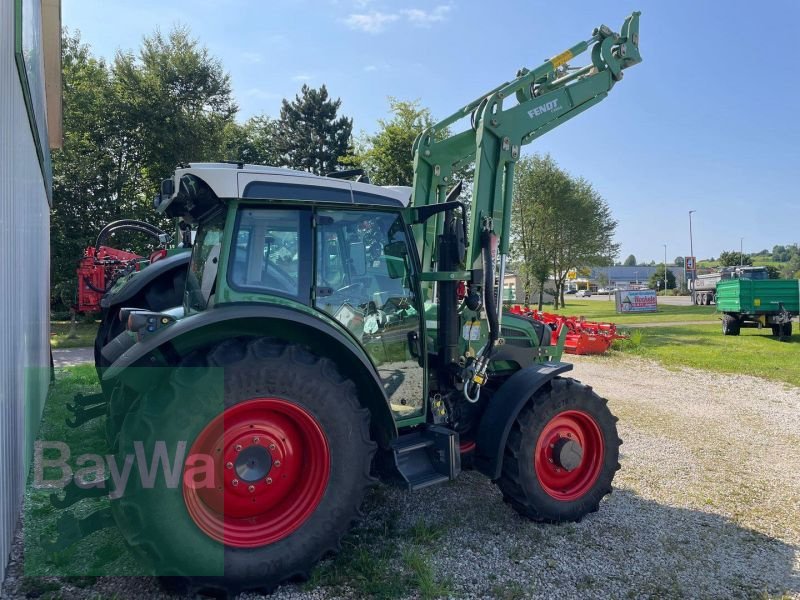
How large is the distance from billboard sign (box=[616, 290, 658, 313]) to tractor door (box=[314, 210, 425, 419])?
28.1 meters

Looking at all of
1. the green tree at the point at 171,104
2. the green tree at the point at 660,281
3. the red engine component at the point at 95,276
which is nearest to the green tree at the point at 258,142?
the green tree at the point at 171,104

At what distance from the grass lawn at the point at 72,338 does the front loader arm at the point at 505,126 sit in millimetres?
12127

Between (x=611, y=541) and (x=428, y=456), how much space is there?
142 centimetres

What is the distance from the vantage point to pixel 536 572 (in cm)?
359

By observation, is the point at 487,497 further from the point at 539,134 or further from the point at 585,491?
the point at 539,134

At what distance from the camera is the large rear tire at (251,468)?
2930 mm

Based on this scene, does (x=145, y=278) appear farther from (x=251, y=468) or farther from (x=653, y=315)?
(x=653, y=315)

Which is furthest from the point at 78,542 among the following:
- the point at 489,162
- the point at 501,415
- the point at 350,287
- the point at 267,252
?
the point at 489,162

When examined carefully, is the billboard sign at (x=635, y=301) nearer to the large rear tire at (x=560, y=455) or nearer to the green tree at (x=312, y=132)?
the green tree at (x=312, y=132)

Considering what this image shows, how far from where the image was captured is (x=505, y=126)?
4742mm

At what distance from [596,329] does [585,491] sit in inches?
426

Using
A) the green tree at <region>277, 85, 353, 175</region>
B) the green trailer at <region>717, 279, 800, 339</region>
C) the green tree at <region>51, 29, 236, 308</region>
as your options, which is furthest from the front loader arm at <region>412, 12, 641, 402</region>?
the green tree at <region>277, 85, 353, 175</region>

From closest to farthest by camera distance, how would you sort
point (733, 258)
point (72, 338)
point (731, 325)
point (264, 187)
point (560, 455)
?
1. point (264, 187)
2. point (560, 455)
3. point (72, 338)
4. point (731, 325)
5. point (733, 258)

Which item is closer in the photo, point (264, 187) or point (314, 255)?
point (264, 187)
